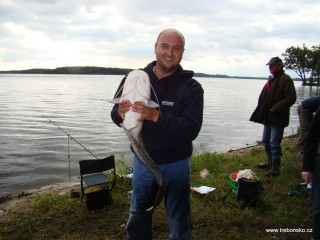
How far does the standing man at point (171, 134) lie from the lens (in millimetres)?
2967

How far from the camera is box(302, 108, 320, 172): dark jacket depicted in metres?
3.71

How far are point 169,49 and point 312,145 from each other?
7.49 ft

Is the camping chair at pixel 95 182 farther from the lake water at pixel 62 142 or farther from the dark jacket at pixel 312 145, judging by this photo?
the dark jacket at pixel 312 145

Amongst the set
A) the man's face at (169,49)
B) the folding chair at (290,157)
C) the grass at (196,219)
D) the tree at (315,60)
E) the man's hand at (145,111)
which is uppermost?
the tree at (315,60)

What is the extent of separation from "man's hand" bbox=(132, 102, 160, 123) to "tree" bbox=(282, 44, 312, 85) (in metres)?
71.0

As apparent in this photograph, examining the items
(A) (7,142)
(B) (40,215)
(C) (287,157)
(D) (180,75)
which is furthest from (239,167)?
(A) (7,142)

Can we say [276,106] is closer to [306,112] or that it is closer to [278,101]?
[278,101]

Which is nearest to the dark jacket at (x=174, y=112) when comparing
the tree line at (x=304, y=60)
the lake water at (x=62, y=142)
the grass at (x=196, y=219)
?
the grass at (x=196, y=219)

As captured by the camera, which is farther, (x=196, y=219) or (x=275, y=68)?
(x=275, y=68)

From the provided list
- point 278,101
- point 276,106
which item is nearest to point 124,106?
point 276,106

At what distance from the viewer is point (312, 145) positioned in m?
3.78

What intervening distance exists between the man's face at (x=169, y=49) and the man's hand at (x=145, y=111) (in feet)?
1.92

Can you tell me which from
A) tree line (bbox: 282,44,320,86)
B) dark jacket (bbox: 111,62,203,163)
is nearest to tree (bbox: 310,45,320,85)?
tree line (bbox: 282,44,320,86)

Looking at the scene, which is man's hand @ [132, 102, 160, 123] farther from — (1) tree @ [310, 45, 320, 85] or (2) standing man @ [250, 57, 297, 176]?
(1) tree @ [310, 45, 320, 85]
